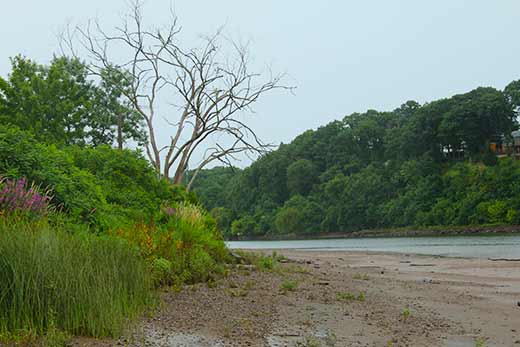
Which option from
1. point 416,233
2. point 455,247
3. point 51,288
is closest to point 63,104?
point 51,288

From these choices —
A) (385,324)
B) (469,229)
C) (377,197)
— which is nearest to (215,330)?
(385,324)

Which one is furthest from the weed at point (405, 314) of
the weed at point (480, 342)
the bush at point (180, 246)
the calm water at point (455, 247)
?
the calm water at point (455, 247)

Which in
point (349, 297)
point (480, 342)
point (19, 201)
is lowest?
point (480, 342)

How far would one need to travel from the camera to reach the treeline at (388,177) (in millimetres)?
80250

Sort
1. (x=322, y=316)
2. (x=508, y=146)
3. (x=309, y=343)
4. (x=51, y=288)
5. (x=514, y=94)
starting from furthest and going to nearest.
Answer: (x=514, y=94) → (x=508, y=146) → (x=322, y=316) → (x=309, y=343) → (x=51, y=288)

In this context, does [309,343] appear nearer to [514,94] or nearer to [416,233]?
[416,233]

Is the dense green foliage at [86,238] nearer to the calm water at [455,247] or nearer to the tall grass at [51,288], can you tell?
the tall grass at [51,288]

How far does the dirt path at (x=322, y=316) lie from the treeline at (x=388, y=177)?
2413 inches

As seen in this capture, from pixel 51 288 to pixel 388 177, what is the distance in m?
95.7

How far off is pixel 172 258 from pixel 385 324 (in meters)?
3.86

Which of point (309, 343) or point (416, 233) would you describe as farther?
point (416, 233)

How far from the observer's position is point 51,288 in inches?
233

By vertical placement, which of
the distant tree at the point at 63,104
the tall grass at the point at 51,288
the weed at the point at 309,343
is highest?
the distant tree at the point at 63,104

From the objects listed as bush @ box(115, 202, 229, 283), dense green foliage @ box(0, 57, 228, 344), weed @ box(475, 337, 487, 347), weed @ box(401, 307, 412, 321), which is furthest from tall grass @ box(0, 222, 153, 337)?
weed @ box(401, 307, 412, 321)
